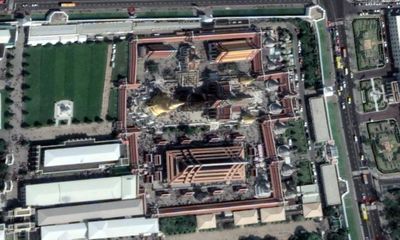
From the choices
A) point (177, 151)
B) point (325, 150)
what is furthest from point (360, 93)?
point (177, 151)

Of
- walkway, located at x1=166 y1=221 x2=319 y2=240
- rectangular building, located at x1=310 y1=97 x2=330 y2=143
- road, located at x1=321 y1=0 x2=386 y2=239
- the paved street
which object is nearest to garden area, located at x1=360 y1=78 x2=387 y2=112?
road, located at x1=321 y1=0 x2=386 y2=239

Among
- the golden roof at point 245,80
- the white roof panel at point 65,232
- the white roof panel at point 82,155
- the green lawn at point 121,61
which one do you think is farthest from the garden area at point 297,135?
the white roof panel at point 65,232

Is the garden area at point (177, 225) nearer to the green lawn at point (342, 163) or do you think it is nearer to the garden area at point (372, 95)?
the green lawn at point (342, 163)

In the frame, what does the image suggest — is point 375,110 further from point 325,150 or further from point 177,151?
point 177,151

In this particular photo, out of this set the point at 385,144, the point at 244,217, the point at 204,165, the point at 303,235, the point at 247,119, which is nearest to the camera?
the point at 204,165

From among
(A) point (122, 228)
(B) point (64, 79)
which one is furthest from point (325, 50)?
(A) point (122, 228)

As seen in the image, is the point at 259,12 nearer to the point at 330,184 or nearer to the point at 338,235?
the point at 330,184
